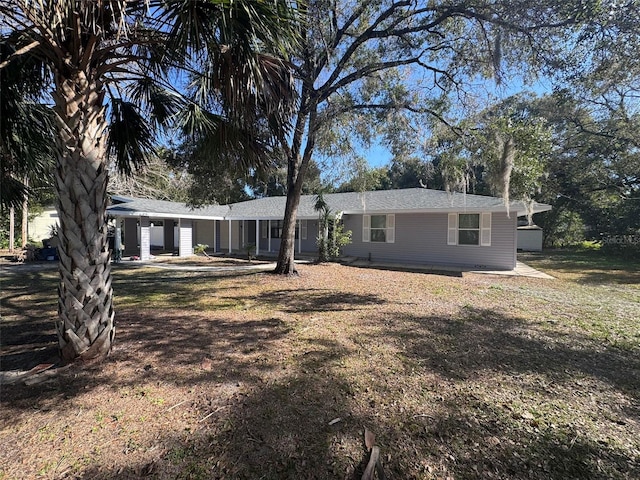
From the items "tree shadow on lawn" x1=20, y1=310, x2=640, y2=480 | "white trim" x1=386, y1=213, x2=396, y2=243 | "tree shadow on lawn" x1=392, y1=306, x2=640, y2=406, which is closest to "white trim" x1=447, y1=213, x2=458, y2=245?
"white trim" x1=386, y1=213, x2=396, y2=243

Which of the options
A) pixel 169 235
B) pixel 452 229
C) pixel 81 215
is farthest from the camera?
pixel 169 235

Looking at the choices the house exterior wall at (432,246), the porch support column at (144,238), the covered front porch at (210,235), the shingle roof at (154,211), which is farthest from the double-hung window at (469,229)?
the porch support column at (144,238)

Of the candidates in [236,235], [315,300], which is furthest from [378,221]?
[236,235]

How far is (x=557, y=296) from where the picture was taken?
8.08m

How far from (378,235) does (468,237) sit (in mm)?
4120

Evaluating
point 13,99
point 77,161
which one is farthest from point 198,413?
point 13,99

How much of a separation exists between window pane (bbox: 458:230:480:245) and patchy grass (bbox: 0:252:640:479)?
7.15 m

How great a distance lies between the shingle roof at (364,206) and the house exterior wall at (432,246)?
0.61 meters

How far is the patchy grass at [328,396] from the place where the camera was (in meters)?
2.26

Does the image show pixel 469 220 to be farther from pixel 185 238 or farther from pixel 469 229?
pixel 185 238

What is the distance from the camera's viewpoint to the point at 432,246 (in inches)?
566

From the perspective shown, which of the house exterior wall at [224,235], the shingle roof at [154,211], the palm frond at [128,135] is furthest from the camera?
the house exterior wall at [224,235]

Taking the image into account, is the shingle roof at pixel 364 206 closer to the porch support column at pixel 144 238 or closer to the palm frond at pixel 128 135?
the porch support column at pixel 144 238

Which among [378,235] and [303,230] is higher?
[303,230]
